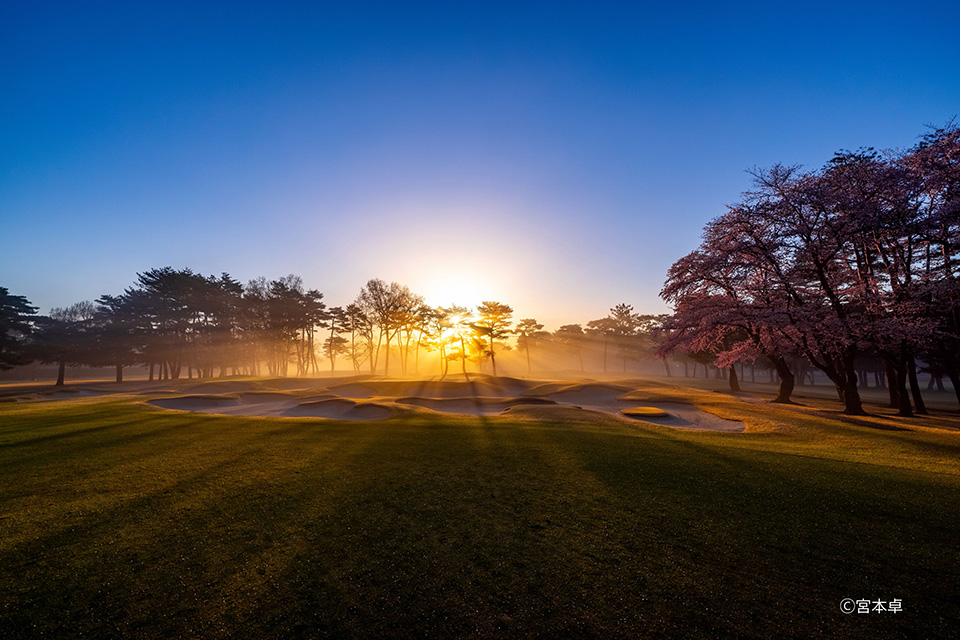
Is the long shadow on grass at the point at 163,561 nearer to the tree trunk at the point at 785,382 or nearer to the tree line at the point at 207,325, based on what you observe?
the tree trunk at the point at 785,382

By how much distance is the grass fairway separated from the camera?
375 centimetres

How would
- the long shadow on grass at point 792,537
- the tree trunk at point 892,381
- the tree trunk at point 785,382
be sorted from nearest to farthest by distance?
the long shadow on grass at point 792,537 < the tree trunk at point 892,381 < the tree trunk at point 785,382

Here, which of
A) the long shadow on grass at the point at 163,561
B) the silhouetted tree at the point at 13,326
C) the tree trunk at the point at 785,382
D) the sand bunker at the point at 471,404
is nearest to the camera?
the long shadow on grass at the point at 163,561

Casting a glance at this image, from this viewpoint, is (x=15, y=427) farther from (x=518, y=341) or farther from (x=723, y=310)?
(x=518, y=341)


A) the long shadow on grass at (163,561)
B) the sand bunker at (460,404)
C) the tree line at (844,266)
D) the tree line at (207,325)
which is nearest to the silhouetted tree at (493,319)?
the tree line at (207,325)

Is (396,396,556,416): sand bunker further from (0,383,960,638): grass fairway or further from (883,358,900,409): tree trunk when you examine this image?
(883,358,900,409): tree trunk

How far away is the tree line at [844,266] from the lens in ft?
61.2

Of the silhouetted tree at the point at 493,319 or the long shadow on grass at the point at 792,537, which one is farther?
the silhouetted tree at the point at 493,319

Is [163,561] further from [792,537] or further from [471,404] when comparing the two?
[471,404]

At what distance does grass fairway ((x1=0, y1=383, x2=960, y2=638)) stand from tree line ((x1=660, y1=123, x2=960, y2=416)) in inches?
516

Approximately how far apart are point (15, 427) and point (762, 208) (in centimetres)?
3551

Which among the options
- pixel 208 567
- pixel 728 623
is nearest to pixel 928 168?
pixel 728 623

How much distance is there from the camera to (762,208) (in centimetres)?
2073

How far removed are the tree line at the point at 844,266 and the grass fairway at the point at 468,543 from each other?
13102mm
